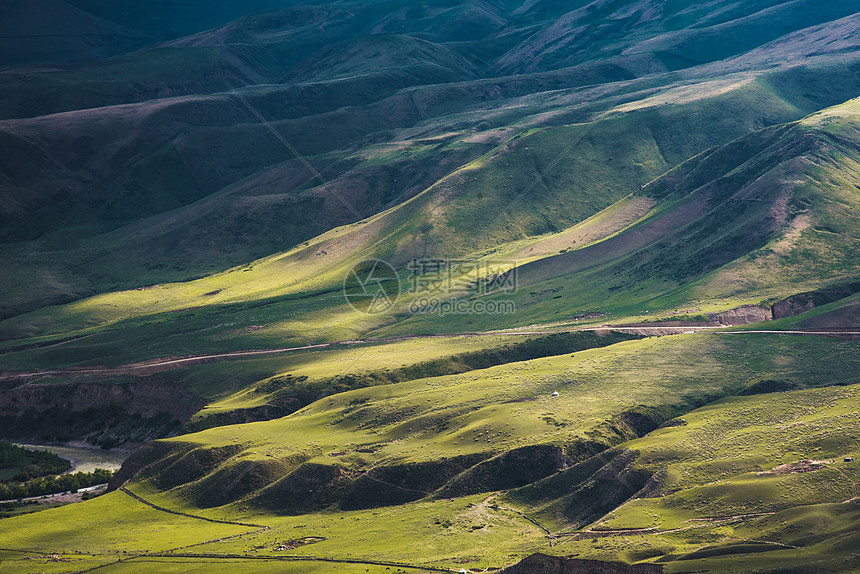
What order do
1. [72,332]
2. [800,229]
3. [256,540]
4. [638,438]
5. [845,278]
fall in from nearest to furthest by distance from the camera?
[256,540], [638,438], [845,278], [800,229], [72,332]

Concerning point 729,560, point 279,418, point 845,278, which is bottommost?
point 729,560

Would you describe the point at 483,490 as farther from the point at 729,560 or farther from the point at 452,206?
the point at 452,206

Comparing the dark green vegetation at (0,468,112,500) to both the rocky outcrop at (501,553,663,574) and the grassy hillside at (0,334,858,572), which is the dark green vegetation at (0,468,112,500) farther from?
the rocky outcrop at (501,553,663,574)

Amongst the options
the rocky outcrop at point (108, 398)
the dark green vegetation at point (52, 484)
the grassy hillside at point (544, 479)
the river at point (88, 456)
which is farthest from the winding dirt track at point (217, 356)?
the dark green vegetation at point (52, 484)

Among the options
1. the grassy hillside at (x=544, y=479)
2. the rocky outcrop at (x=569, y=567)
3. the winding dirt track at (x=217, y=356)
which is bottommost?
the rocky outcrop at (x=569, y=567)

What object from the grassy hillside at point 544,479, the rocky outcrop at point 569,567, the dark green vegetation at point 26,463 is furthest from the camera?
the dark green vegetation at point 26,463

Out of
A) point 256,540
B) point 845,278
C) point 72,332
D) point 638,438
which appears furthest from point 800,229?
point 72,332

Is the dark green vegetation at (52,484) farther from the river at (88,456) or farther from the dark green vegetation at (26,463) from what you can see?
the river at (88,456)

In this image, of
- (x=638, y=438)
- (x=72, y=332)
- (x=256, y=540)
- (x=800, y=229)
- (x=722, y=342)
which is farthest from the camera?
(x=72, y=332)
